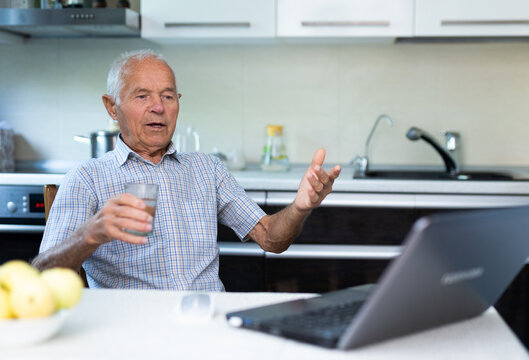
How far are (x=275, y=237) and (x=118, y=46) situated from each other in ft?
6.07

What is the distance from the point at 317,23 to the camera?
2.79 metres

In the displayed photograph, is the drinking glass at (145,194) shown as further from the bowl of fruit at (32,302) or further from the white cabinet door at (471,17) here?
the white cabinet door at (471,17)

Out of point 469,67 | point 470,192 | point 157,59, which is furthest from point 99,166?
point 469,67

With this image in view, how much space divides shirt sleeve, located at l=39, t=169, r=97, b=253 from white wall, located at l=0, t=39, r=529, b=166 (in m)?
1.51

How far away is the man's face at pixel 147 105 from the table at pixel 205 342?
824 millimetres

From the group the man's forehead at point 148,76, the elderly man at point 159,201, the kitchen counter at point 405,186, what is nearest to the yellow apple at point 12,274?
the elderly man at point 159,201

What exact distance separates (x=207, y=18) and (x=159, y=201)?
1272 millimetres

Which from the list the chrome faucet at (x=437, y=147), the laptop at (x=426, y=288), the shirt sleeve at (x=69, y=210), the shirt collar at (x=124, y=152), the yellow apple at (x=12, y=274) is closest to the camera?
the laptop at (x=426, y=288)

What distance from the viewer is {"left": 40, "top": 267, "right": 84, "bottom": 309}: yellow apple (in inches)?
37.7

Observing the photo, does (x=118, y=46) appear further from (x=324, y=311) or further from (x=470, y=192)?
(x=324, y=311)

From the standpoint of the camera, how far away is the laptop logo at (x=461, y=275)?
0.90m

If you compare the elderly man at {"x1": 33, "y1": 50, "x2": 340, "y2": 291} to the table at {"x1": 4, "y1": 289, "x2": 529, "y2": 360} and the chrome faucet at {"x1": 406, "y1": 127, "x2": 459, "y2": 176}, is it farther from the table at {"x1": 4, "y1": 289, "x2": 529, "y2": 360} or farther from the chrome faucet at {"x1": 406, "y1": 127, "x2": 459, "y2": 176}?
the chrome faucet at {"x1": 406, "y1": 127, "x2": 459, "y2": 176}

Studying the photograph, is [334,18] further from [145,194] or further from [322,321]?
[322,321]

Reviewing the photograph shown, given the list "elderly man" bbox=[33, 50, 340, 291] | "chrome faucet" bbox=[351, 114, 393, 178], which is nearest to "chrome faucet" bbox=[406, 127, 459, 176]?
"chrome faucet" bbox=[351, 114, 393, 178]
